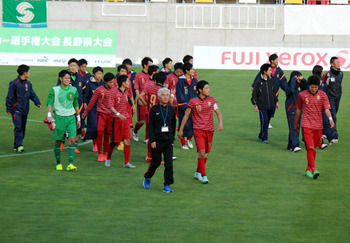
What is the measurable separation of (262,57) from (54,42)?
38.2ft

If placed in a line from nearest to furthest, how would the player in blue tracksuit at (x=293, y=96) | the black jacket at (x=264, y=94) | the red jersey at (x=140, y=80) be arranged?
1. the player in blue tracksuit at (x=293, y=96)
2. the red jersey at (x=140, y=80)
3. the black jacket at (x=264, y=94)

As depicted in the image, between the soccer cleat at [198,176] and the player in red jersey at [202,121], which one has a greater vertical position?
the player in red jersey at [202,121]

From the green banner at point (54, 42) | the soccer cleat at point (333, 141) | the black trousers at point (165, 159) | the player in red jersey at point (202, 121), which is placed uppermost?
the green banner at point (54, 42)

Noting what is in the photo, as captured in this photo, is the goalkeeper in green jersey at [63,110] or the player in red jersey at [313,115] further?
the goalkeeper in green jersey at [63,110]

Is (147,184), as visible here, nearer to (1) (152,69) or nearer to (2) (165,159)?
(2) (165,159)

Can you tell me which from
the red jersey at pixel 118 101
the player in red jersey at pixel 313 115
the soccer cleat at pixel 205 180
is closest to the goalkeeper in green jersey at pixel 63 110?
the red jersey at pixel 118 101

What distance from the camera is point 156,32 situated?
150 feet

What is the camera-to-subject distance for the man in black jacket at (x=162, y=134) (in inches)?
449

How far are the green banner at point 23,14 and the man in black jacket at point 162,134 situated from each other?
33144mm

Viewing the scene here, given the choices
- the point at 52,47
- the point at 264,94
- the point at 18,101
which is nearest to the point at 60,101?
the point at 18,101

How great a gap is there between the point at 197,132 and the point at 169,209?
234 centimetres

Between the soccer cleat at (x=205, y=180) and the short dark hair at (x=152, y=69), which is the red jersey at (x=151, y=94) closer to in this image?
the short dark hair at (x=152, y=69)

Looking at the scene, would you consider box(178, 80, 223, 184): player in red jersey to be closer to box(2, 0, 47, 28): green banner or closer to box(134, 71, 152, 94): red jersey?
box(134, 71, 152, 94): red jersey

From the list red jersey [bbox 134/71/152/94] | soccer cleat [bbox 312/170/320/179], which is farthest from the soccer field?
red jersey [bbox 134/71/152/94]
